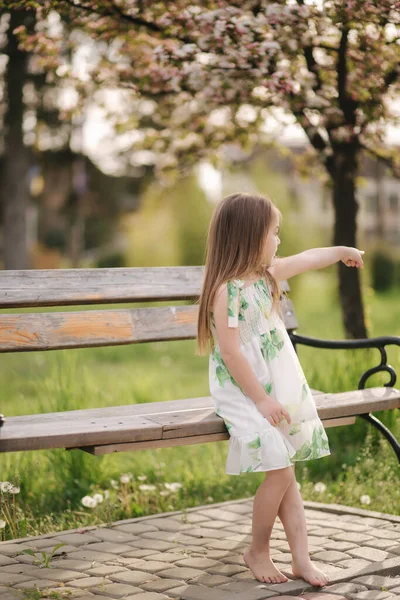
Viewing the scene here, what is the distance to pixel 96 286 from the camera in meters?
3.67

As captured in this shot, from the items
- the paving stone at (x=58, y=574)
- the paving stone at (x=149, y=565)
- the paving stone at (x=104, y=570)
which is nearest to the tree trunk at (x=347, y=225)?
the paving stone at (x=149, y=565)

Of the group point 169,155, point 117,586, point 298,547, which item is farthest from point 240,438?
point 169,155

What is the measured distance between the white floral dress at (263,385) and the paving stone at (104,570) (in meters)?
0.59

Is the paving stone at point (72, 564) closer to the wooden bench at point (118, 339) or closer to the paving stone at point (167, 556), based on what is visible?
the paving stone at point (167, 556)

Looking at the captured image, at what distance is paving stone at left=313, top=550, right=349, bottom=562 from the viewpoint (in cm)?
328

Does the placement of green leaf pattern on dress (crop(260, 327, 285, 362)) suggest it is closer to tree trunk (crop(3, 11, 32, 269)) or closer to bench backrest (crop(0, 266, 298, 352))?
bench backrest (crop(0, 266, 298, 352))

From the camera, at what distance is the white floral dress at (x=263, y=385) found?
9.88ft

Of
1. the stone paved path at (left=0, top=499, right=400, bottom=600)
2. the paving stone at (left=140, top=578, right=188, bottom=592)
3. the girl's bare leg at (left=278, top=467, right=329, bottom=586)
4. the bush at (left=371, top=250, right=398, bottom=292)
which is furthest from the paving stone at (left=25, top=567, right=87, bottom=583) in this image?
the bush at (left=371, top=250, right=398, bottom=292)

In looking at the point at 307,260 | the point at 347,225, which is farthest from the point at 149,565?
the point at 347,225

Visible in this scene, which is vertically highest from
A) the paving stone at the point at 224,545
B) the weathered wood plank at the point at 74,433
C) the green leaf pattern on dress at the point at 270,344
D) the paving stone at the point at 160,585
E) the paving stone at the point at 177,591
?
the green leaf pattern on dress at the point at 270,344

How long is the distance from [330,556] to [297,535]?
0.37 meters

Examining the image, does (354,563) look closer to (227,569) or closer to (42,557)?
(227,569)

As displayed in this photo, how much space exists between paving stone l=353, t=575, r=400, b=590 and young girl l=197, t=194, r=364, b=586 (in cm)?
17

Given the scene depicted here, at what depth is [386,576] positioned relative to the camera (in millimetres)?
3141
